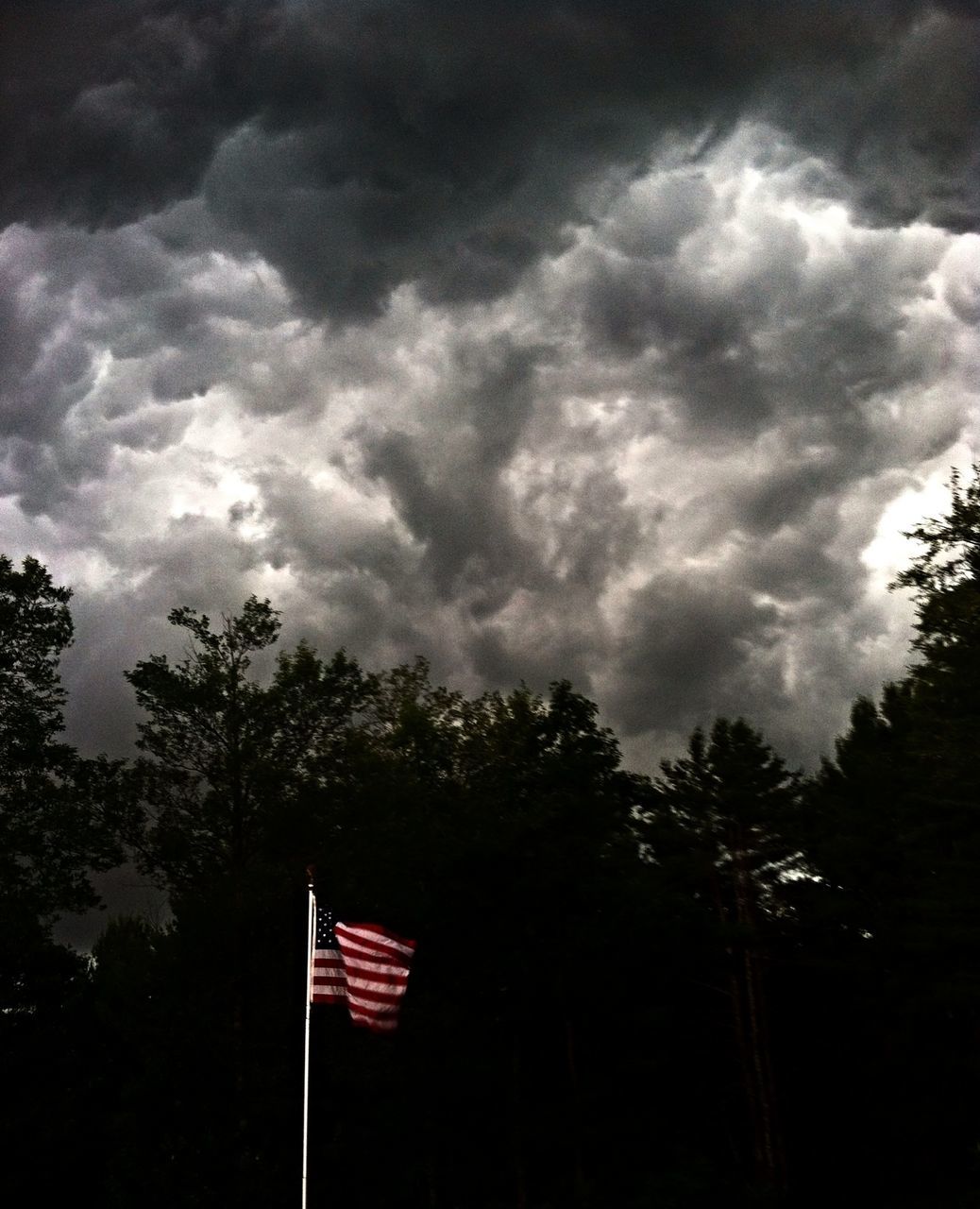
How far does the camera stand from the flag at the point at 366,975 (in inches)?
706

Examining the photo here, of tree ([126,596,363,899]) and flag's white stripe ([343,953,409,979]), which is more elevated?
tree ([126,596,363,899])

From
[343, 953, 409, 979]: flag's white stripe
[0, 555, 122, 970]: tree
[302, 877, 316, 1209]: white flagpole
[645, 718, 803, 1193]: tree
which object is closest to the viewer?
[302, 877, 316, 1209]: white flagpole

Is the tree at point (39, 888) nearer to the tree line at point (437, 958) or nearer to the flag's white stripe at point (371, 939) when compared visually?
the tree line at point (437, 958)

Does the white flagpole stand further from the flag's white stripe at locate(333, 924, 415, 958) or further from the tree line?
the tree line

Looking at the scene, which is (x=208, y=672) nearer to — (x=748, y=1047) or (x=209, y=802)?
(x=209, y=802)

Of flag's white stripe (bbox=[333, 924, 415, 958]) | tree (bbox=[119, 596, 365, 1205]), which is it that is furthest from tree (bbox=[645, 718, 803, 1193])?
flag's white stripe (bbox=[333, 924, 415, 958])

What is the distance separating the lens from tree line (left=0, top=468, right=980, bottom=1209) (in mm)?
35469

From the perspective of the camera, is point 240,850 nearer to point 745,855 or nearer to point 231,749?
point 231,749

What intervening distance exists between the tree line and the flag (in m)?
14.3

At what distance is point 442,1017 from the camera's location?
36.0 metres

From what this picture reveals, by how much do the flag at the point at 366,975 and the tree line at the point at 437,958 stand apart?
46.9 feet

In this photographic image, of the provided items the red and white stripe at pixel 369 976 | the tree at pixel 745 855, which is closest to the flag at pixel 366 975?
the red and white stripe at pixel 369 976

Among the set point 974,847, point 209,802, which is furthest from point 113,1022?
point 974,847

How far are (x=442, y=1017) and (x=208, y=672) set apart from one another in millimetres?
14492
